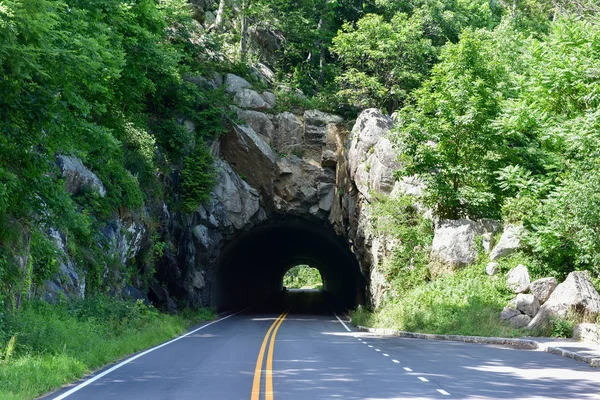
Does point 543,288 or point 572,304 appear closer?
point 572,304

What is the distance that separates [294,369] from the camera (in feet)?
41.6

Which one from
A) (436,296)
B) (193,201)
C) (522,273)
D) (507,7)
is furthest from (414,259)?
(507,7)

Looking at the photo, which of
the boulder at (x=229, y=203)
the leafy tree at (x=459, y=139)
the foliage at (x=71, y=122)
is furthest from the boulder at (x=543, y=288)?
the boulder at (x=229, y=203)

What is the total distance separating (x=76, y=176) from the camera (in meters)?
22.0

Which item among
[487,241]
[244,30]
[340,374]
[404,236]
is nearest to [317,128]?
[244,30]

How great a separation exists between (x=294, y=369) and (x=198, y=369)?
1883mm

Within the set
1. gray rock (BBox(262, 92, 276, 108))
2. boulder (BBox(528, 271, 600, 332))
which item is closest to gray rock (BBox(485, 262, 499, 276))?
boulder (BBox(528, 271, 600, 332))

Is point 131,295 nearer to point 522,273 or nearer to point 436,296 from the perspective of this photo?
point 436,296

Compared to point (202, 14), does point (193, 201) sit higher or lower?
lower

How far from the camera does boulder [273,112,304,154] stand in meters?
40.4

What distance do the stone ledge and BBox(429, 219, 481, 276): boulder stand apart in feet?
12.9

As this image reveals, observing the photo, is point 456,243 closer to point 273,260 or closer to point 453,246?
point 453,246

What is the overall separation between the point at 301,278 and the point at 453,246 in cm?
10708

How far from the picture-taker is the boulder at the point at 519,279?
Result: 76.4ft
